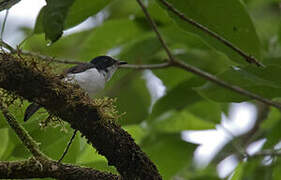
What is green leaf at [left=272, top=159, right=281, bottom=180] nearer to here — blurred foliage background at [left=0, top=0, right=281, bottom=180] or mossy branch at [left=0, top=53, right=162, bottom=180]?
blurred foliage background at [left=0, top=0, right=281, bottom=180]

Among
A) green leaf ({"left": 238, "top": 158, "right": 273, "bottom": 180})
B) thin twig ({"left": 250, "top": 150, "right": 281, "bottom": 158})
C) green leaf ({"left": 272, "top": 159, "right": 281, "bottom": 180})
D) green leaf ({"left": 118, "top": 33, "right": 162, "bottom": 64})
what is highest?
green leaf ({"left": 118, "top": 33, "right": 162, "bottom": 64})

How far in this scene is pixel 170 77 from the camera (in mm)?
4230

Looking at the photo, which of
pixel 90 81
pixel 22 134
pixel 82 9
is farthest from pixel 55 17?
pixel 90 81

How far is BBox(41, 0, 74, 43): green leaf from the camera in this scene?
2002 millimetres

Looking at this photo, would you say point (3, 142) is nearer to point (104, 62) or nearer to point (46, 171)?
point (46, 171)

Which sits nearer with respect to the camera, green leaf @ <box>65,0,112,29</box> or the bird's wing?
green leaf @ <box>65,0,112,29</box>

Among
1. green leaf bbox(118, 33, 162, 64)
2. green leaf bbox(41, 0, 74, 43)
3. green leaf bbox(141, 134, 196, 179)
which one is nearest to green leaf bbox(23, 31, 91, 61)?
green leaf bbox(118, 33, 162, 64)

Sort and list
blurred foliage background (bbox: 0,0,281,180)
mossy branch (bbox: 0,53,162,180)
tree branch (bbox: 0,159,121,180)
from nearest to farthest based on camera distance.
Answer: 1. mossy branch (bbox: 0,53,162,180)
2. tree branch (bbox: 0,159,121,180)
3. blurred foliage background (bbox: 0,0,281,180)

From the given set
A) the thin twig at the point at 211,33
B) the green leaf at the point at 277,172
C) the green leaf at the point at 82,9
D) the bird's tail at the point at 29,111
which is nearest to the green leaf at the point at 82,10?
the green leaf at the point at 82,9

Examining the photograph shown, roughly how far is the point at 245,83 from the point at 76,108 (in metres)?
0.95

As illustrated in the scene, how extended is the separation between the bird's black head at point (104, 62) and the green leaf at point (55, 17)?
197cm

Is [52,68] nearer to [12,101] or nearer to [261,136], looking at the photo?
[12,101]

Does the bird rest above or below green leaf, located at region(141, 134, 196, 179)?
above

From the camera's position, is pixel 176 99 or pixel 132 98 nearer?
pixel 176 99
